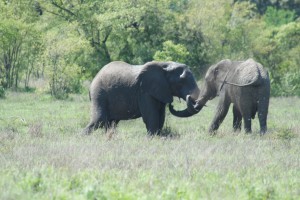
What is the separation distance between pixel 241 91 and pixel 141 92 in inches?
92.8

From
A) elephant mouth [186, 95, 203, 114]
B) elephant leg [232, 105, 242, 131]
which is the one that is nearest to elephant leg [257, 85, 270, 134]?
elephant leg [232, 105, 242, 131]

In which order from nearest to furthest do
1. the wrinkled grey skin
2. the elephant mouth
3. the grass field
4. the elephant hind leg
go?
the grass field < the elephant mouth < the wrinkled grey skin < the elephant hind leg

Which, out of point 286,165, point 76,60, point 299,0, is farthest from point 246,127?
point 299,0

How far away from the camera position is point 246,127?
16.2 meters

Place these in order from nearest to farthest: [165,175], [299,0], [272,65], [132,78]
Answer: [165,175] → [132,78] → [272,65] → [299,0]

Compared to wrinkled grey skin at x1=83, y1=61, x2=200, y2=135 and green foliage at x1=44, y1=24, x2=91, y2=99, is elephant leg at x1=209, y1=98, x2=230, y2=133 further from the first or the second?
green foliage at x1=44, y1=24, x2=91, y2=99

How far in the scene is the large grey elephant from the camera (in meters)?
16.1

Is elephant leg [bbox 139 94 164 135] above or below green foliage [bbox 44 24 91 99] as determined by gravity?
above

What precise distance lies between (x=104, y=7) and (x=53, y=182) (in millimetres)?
27323

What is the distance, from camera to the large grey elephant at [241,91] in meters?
16.1

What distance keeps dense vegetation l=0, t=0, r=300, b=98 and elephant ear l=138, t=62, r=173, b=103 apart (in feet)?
41.9

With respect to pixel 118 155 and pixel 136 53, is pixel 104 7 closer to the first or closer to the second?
pixel 136 53

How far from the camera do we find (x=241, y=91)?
53.5ft

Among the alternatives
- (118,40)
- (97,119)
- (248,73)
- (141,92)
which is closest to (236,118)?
(248,73)
